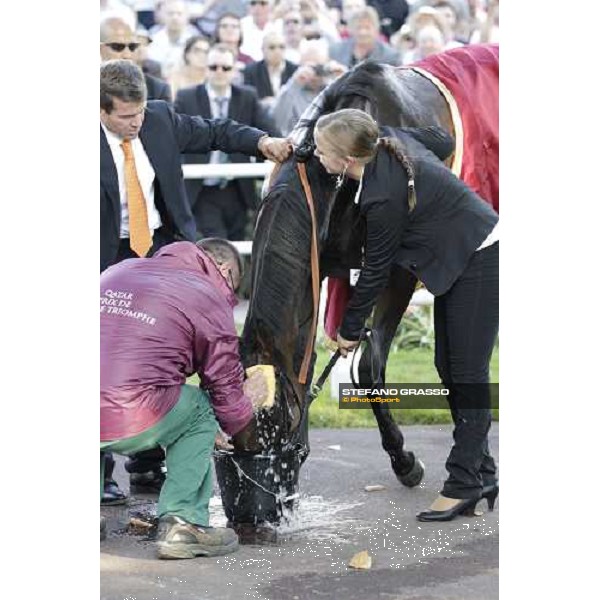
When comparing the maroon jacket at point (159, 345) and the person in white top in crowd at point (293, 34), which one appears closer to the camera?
the maroon jacket at point (159, 345)

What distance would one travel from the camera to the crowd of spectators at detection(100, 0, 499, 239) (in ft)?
28.5

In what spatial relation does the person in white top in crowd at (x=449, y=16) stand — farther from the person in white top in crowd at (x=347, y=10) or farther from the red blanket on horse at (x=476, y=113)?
the red blanket on horse at (x=476, y=113)

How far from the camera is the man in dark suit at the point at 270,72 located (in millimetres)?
9383

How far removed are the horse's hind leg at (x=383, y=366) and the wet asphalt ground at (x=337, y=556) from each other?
0.09 meters

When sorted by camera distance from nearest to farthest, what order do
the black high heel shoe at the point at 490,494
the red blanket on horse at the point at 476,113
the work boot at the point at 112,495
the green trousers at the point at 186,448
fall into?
the green trousers at the point at 186,448 < the black high heel shoe at the point at 490,494 < the work boot at the point at 112,495 < the red blanket on horse at the point at 476,113

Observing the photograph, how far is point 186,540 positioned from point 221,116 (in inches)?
149

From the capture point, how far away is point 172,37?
9156 millimetres

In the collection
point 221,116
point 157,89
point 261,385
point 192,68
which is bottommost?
point 261,385

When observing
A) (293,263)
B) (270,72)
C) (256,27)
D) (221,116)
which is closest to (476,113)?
(293,263)

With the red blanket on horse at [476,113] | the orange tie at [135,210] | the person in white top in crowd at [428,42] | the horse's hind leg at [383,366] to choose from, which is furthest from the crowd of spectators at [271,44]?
the orange tie at [135,210]

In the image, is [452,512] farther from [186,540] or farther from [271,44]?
[271,44]

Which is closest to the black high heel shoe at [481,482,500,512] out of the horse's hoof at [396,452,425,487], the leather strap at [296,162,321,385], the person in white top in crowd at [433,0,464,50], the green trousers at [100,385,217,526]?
the horse's hoof at [396,452,425,487]

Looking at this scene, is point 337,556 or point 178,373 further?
point 337,556
